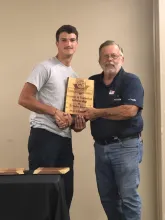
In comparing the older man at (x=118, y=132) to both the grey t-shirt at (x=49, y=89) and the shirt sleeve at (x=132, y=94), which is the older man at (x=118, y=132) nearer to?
the shirt sleeve at (x=132, y=94)

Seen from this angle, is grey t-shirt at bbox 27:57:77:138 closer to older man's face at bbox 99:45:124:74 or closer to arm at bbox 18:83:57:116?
arm at bbox 18:83:57:116

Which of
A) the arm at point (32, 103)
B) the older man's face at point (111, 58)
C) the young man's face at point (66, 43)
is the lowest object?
the arm at point (32, 103)

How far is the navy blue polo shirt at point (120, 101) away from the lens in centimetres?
178

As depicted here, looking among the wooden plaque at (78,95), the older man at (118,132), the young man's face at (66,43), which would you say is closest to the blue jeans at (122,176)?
the older man at (118,132)

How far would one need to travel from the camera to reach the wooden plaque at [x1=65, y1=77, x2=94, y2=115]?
6.19ft

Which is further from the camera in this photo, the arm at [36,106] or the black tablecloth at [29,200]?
the arm at [36,106]

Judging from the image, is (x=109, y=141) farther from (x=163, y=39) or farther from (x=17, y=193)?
(x=163, y=39)

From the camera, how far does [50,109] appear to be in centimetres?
181

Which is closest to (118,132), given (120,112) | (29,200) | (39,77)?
(120,112)

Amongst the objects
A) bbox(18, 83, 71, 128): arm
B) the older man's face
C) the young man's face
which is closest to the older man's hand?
bbox(18, 83, 71, 128): arm

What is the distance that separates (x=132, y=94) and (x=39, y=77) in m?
0.59

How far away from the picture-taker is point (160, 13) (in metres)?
2.21

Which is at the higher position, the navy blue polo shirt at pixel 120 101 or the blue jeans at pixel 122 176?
the navy blue polo shirt at pixel 120 101

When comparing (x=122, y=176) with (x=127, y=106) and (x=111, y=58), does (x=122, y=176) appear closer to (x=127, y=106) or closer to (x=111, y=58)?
(x=127, y=106)
